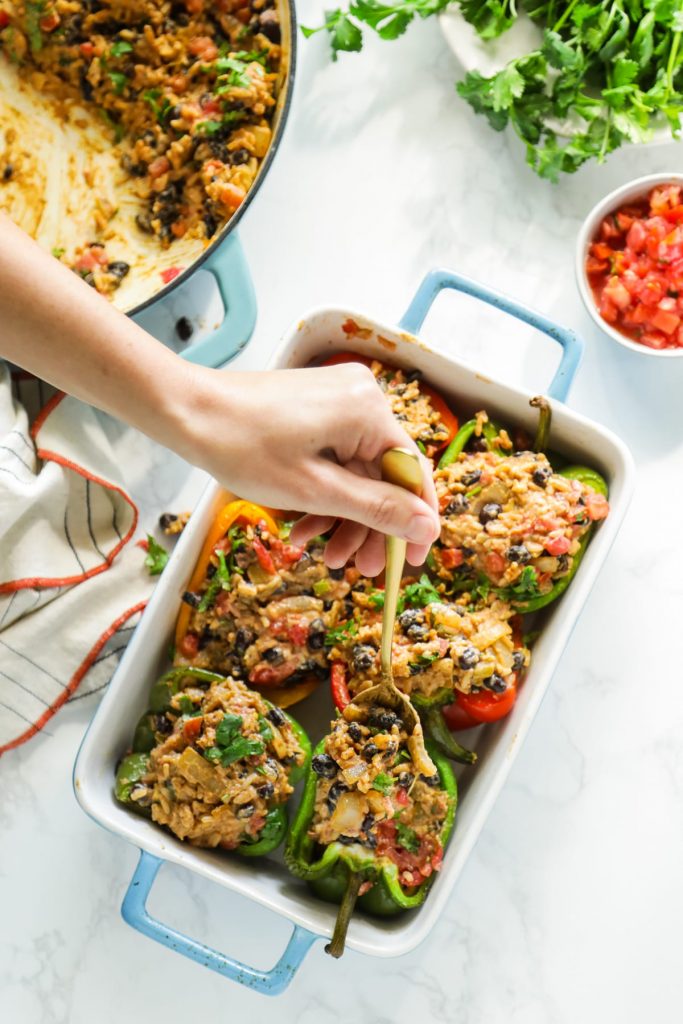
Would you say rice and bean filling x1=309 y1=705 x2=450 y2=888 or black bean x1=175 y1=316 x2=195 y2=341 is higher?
black bean x1=175 y1=316 x2=195 y2=341

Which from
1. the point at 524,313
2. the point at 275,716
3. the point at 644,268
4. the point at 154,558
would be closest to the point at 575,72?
the point at 644,268

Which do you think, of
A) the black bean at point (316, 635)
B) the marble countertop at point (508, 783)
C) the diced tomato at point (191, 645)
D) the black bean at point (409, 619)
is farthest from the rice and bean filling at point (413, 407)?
the diced tomato at point (191, 645)

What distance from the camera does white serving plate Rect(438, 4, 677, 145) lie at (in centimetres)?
306

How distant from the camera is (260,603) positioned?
2832 mm

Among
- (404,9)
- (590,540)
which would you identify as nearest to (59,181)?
(404,9)

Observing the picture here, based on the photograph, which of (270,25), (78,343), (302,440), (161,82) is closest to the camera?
(78,343)

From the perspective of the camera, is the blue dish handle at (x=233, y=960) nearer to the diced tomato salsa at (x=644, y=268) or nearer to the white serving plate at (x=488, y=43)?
the diced tomato salsa at (x=644, y=268)

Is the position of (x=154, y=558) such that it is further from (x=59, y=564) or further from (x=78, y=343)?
(x=78, y=343)

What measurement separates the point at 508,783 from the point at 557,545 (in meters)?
0.82

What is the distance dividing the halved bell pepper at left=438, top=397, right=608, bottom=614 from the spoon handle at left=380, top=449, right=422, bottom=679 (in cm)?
32

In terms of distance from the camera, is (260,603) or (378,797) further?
(260,603)

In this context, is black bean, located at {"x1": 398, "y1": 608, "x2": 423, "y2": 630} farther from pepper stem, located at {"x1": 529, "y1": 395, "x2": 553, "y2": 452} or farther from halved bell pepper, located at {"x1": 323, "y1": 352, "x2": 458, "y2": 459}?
pepper stem, located at {"x1": 529, "y1": 395, "x2": 553, "y2": 452}

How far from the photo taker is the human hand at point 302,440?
218 centimetres

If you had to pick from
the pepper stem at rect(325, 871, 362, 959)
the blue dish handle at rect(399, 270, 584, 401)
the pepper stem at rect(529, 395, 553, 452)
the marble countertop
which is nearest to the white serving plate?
the marble countertop
